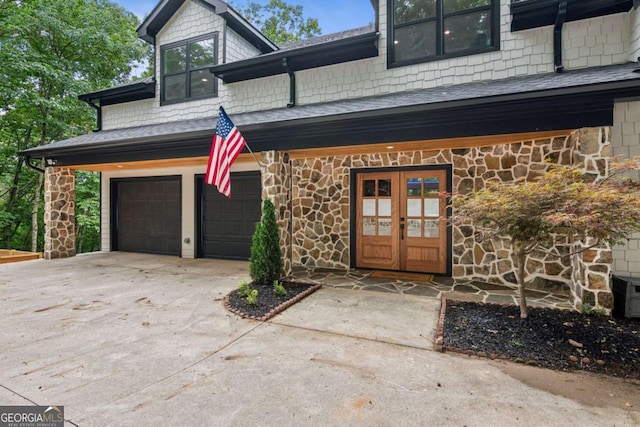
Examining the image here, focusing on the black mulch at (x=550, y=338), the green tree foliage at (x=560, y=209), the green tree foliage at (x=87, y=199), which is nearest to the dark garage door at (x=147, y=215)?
the green tree foliage at (x=87, y=199)

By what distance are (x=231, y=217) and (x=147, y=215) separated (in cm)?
304

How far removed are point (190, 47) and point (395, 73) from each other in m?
5.54

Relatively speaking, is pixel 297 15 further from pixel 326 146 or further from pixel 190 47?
pixel 326 146

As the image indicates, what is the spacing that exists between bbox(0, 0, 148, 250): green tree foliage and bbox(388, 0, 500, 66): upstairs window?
1131 centimetres

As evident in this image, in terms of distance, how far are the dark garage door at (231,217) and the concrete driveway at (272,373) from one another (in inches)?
141

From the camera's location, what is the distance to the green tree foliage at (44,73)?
10.0m

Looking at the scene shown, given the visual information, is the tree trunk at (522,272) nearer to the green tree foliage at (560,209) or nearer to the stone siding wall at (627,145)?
the green tree foliage at (560,209)

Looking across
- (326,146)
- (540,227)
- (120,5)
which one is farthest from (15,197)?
(540,227)

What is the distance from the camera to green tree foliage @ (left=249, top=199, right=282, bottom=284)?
5.16m

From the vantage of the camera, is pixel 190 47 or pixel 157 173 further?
pixel 157 173

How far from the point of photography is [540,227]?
331 cm

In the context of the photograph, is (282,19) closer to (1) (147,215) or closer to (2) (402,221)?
(1) (147,215)

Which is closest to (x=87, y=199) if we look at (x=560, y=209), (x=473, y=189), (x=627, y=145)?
(x=473, y=189)

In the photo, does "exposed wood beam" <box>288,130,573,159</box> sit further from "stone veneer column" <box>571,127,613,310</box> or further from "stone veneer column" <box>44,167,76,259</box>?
"stone veneer column" <box>44,167,76,259</box>
